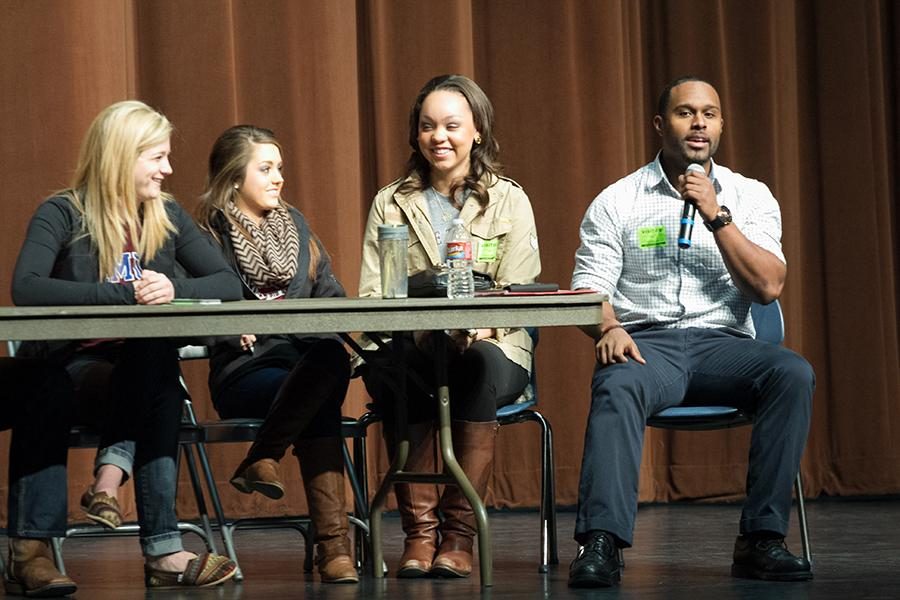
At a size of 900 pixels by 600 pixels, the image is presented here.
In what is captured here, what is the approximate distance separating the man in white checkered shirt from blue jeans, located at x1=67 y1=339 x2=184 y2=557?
0.90m

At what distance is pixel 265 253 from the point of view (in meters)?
3.44

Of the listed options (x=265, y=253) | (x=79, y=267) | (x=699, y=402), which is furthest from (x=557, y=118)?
(x=79, y=267)

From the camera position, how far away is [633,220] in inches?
138

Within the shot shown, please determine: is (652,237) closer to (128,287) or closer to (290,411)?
(290,411)

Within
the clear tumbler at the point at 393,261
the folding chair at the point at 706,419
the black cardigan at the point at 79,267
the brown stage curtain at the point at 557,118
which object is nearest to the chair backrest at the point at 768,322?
the folding chair at the point at 706,419

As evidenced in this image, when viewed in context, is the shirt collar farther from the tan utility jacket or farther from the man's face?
the tan utility jacket

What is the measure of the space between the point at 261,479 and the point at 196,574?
0.81 feet

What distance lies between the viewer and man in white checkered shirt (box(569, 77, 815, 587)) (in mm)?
2971

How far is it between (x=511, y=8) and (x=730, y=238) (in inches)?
83.4

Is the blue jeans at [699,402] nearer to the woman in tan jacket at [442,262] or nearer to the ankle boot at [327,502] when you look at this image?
the woman in tan jacket at [442,262]

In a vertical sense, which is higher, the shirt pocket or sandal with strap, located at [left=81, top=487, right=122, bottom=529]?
the shirt pocket

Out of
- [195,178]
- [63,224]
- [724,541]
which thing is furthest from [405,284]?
[195,178]

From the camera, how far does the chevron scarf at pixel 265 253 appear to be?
3426 millimetres

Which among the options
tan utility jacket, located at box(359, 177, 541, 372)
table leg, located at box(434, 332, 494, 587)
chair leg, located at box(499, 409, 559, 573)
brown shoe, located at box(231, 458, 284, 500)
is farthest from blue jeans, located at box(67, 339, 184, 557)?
chair leg, located at box(499, 409, 559, 573)
